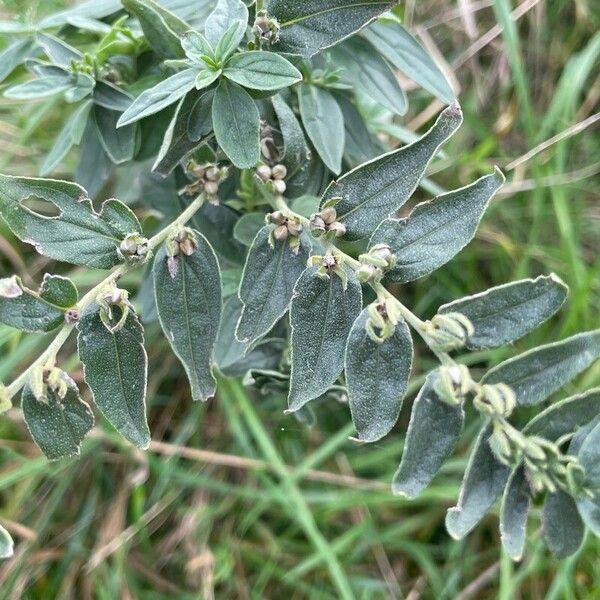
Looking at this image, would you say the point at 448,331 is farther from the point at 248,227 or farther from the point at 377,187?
the point at 248,227

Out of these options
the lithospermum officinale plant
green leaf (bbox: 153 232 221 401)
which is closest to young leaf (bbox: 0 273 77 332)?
the lithospermum officinale plant

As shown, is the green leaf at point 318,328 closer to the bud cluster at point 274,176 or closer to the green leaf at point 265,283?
the green leaf at point 265,283

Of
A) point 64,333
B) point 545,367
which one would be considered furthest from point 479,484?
point 64,333

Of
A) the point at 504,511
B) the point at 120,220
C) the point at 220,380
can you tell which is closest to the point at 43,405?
the point at 120,220

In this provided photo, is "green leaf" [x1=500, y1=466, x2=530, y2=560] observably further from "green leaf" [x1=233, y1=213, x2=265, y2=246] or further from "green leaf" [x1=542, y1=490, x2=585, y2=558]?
"green leaf" [x1=233, y1=213, x2=265, y2=246]

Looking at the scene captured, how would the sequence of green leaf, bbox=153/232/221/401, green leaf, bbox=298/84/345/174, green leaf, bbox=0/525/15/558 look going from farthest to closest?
green leaf, bbox=298/84/345/174 < green leaf, bbox=153/232/221/401 < green leaf, bbox=0/525/15/558

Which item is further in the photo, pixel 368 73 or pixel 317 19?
pixel 368 73

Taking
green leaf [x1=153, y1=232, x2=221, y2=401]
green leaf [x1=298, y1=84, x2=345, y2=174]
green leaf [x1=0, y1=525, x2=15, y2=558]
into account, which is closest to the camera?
green leaf [x1=0, y1=525, x2=15, y2=558]
